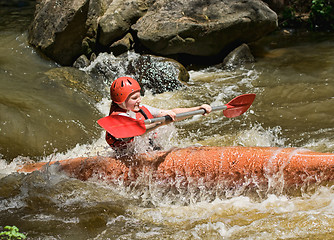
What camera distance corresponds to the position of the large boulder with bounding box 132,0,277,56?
24.0 ft

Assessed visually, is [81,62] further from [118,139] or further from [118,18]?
[118,139]

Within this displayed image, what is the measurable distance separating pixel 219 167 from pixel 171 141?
151 centimetres

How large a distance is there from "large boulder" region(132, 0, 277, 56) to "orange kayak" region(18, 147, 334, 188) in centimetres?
445

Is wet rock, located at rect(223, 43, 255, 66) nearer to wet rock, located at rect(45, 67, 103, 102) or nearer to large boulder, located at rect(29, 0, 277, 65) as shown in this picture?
large boulder, located at rect(29, 0, 277, 65)

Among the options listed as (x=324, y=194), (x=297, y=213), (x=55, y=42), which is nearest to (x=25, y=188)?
(x=297, y=213)

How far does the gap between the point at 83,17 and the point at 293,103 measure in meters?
4.08

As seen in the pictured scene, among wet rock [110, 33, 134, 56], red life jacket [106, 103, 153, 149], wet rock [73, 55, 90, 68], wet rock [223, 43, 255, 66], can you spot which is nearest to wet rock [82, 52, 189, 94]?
wet rock [73, 55, 90, 68]

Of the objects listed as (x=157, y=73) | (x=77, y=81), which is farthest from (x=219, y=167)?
(x=77, y=81)

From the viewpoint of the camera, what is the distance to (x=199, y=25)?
730cm

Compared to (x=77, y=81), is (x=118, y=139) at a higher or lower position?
higher

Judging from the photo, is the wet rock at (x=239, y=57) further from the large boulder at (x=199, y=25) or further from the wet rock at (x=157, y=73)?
the wet rock at (x=157, y=73)

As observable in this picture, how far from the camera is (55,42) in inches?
276

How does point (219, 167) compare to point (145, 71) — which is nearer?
point (219, 167)

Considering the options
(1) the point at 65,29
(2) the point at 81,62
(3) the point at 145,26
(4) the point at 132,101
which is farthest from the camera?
(3) the point at 145,26
